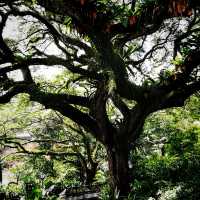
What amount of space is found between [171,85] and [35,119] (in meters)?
12.0

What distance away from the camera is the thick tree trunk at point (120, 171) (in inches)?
485

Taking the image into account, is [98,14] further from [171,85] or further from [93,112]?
[93,112]

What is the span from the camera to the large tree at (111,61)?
823 cm

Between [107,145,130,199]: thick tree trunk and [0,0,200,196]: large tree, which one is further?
[107,145,130,199]: thick tree trunk

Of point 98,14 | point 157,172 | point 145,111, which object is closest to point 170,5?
point 98,14

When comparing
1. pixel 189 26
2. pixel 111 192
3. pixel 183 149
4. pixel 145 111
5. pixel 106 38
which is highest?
pixel 189 26

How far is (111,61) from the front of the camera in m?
9.85

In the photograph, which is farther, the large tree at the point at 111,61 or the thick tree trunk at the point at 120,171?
the thick tree trunk at the point at 120,171

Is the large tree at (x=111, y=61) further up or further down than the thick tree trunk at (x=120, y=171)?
further up

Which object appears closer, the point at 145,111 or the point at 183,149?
the point at 145,111

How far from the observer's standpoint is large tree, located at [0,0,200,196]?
8.23 meters

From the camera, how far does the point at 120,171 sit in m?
Answer: 12.3

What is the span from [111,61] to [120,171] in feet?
14.5

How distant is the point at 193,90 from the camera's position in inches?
429
